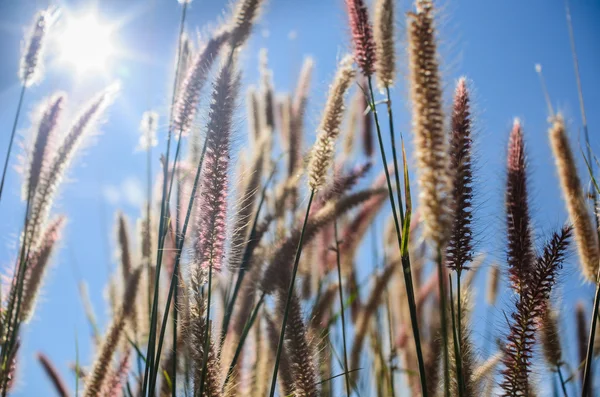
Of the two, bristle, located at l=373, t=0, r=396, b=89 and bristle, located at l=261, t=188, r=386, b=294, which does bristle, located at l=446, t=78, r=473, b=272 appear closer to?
bristle, located at l=373, t=0, r=396, b=89

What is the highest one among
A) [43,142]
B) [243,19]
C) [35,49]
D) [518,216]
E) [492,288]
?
[35,49]

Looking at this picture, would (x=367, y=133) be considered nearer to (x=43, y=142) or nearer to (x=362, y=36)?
(x=362, y=36)

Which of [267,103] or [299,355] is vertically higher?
[267,103]

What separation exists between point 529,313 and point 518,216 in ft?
0.99

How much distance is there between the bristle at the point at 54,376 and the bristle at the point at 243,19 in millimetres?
1846

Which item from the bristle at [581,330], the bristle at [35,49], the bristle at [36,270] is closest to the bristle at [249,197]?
the bristle at [36,270]

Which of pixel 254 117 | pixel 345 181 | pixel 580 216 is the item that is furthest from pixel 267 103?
pixel 580 216

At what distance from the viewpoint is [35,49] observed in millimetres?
2723

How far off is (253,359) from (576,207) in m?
1.69

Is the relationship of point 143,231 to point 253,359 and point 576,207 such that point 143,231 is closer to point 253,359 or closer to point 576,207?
point 253,359

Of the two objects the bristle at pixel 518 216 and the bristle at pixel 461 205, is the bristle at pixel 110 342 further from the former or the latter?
the bristle at pixel 518 216

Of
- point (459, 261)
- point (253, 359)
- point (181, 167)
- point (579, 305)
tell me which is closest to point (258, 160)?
point (181, 167)

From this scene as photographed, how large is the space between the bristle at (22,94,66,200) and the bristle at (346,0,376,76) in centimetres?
145

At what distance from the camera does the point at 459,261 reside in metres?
1.38
